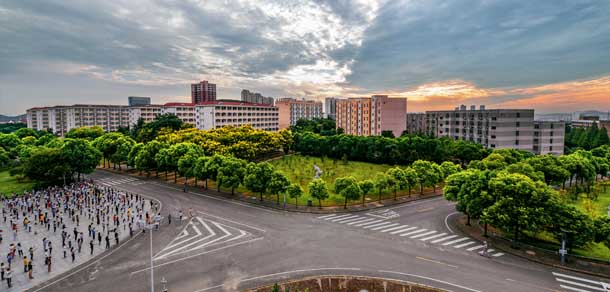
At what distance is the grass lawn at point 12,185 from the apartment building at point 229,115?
5464 cm

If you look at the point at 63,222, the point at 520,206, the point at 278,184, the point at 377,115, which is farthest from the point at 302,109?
the point at 520,206

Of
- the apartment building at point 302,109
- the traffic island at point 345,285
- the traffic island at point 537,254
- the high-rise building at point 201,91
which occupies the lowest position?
the traffic island at point 345,285

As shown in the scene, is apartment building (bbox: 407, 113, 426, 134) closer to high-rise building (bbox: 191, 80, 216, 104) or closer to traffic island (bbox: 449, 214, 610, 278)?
traffic island (bbox: 449, 214, 610, 278)

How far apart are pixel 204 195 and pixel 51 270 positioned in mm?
22383

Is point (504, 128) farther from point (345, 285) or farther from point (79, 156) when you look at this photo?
point (79, 156)

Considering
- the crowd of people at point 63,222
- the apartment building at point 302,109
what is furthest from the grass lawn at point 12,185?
the apartment building at point 302,109

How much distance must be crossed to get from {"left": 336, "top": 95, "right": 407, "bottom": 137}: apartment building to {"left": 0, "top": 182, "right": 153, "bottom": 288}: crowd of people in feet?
261

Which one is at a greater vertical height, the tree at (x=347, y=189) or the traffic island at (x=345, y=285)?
the tree at (x=347, y=189)

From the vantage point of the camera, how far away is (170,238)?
29812 mm

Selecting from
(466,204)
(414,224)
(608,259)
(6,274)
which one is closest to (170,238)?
(6,274)

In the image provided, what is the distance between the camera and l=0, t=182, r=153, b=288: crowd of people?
2545 cm

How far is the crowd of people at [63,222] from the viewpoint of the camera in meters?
25.5

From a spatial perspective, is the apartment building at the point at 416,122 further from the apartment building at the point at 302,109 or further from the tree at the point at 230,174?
the tree at the point at 230,174

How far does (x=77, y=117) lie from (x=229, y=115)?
7752 cm
